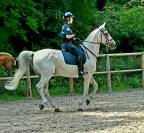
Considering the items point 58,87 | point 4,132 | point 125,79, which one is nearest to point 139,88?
point 125,79

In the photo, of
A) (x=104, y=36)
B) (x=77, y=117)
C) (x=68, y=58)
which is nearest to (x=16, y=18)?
(x=104, y=36)

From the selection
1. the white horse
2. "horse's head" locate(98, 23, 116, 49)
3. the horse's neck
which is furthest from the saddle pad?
"horse's head" locate(98, 23, 116, 49)

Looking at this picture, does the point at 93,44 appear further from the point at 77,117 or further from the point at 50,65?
the point at 77,117

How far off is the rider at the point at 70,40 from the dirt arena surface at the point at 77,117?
49.4 inches

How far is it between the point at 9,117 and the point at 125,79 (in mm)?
9789

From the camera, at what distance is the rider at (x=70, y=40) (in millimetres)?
13484

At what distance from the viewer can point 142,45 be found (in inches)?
1017

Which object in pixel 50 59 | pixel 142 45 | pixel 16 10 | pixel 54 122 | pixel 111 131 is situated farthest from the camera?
pixel 142 45

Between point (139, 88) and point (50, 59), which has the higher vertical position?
point (50, 59)

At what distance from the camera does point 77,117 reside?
12.0 meters

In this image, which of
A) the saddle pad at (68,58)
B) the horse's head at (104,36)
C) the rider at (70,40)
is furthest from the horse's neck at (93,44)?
the saddle pad at (68,58)

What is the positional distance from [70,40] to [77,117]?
8.01 ft

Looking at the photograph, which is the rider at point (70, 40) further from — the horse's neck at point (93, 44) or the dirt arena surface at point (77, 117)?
the dirt arena surface at point (77, 117)

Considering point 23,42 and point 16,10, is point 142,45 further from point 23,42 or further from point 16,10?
point 16,10
